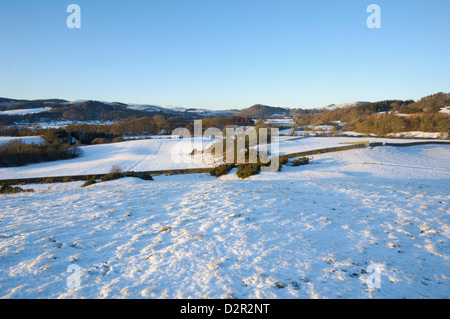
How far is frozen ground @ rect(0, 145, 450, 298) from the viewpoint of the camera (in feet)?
12.5

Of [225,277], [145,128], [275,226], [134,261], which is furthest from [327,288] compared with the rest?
[145,128]

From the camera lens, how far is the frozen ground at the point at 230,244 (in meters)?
3.81

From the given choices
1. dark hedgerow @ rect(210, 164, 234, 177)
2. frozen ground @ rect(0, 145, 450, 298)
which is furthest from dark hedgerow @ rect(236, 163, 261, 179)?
frozen ground @ rect(0, 145, 450, 298)

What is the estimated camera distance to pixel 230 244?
5.24 m

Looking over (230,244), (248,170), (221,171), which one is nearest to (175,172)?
(221,171)

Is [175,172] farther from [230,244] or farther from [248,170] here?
[230,244]

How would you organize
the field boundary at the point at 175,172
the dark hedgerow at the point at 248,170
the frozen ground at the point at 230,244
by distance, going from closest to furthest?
1. the frozen ground at the point at 230,244
2. the dark hedgerow at the point at 248,170
3. the field boundary at the point at 175,172

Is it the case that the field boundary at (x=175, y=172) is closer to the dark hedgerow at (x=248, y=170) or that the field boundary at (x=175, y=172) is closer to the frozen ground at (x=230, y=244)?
the dark hedgerow at (x=248, y=170)

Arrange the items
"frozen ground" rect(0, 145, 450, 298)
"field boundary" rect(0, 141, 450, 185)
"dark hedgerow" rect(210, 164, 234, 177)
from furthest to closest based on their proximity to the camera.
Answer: "field boundary" rect(0, 141, 450, 185)
"dark hedgerow" rect(210, 164, 234, 177)
"frozen ground" rect(0, 145, 450, 298)

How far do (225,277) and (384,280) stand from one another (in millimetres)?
2751

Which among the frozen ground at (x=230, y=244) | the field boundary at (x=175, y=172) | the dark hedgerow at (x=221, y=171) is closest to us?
the frozen ground at (x=230, y=244)

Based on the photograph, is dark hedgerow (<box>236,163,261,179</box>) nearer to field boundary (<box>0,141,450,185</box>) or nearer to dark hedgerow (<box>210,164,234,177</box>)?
dark hedgerow (<box>210,164,234,177</box>)

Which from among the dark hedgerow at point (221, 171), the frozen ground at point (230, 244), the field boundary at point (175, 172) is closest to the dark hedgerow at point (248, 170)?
the dark hedgerow at point (221, 171)

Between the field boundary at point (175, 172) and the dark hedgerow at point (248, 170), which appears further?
the field boundary at point (175, 172)
